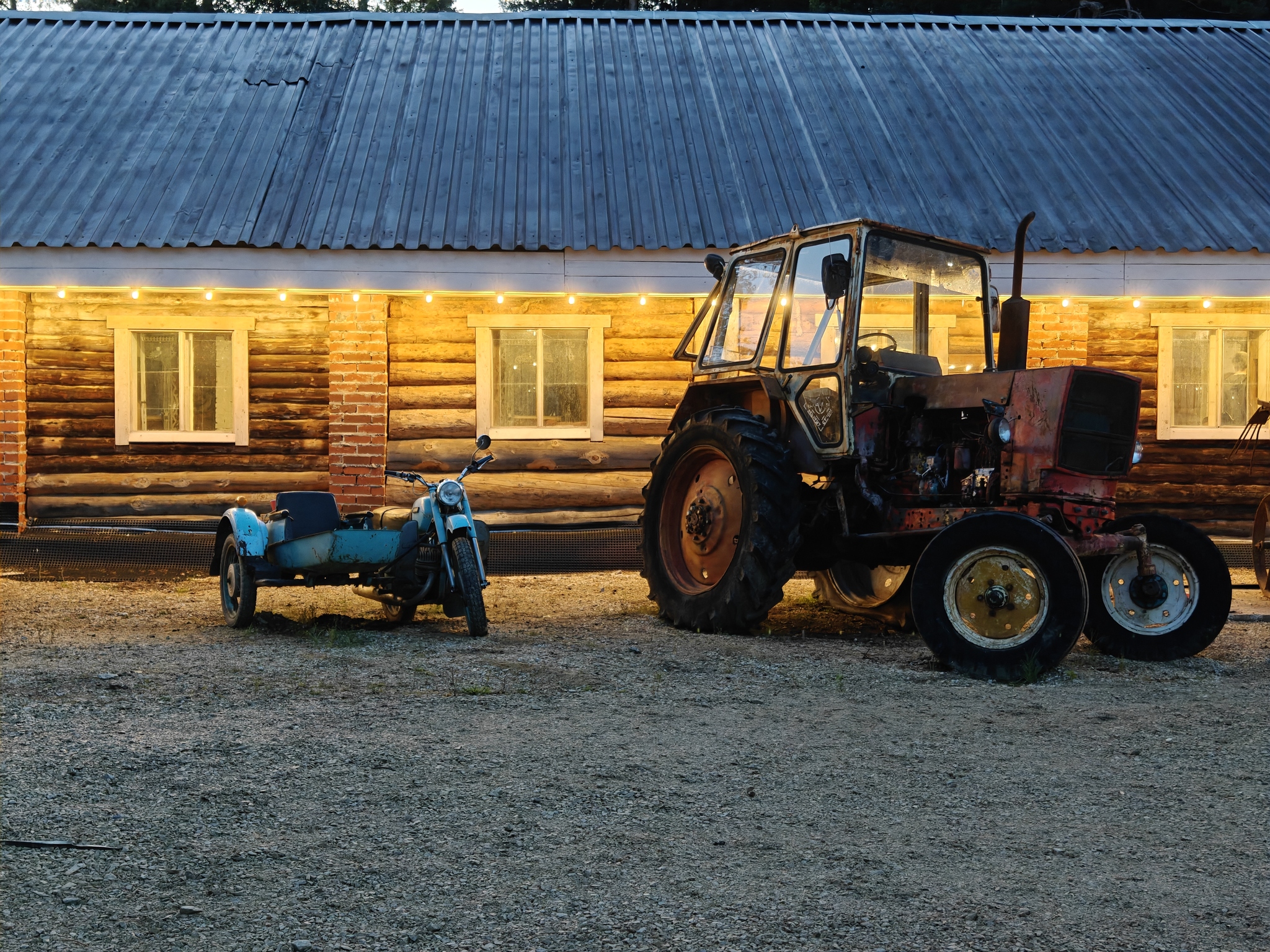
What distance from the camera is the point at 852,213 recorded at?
11.2m

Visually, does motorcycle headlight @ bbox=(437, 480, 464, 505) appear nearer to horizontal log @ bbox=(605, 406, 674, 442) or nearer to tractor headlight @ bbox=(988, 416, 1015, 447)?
tractor headlight @ bbox=(988, 416, 1015, 447)

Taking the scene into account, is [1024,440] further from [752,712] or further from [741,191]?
[741,191]

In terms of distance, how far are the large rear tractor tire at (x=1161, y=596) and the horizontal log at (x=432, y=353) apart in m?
6.77

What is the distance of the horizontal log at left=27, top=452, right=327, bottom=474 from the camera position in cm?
1153

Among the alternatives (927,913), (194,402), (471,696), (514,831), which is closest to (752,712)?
(471,696)

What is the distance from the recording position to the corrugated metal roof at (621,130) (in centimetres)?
1093

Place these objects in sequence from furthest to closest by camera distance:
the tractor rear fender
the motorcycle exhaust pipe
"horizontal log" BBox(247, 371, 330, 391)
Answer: "horizontal log" BBox(247, 371, 330, 391) < the tractor rear fender < the motorcycle exhaust pipe

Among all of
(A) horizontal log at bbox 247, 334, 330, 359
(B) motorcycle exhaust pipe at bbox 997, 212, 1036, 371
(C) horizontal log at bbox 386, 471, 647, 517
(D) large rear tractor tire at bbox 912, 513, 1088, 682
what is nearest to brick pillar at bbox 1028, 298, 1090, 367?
(C) horizontal log at bbox 386, 471, 647, 517

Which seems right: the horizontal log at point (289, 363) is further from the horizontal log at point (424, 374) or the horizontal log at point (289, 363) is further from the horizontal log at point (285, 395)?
the horizontal log at point (424, 374)


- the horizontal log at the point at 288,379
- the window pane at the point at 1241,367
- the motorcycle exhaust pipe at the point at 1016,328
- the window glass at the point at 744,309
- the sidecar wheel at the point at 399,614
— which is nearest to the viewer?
the motorcycle exhaust pipe at the point at 1016,328

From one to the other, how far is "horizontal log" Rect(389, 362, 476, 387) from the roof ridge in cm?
608

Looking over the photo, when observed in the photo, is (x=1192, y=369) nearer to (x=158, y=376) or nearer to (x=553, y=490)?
(x=553, y=490)

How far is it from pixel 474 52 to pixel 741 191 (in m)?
4.94

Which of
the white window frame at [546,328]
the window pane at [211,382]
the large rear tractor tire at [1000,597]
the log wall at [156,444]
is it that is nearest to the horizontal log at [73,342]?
the log wall at [156,444]
